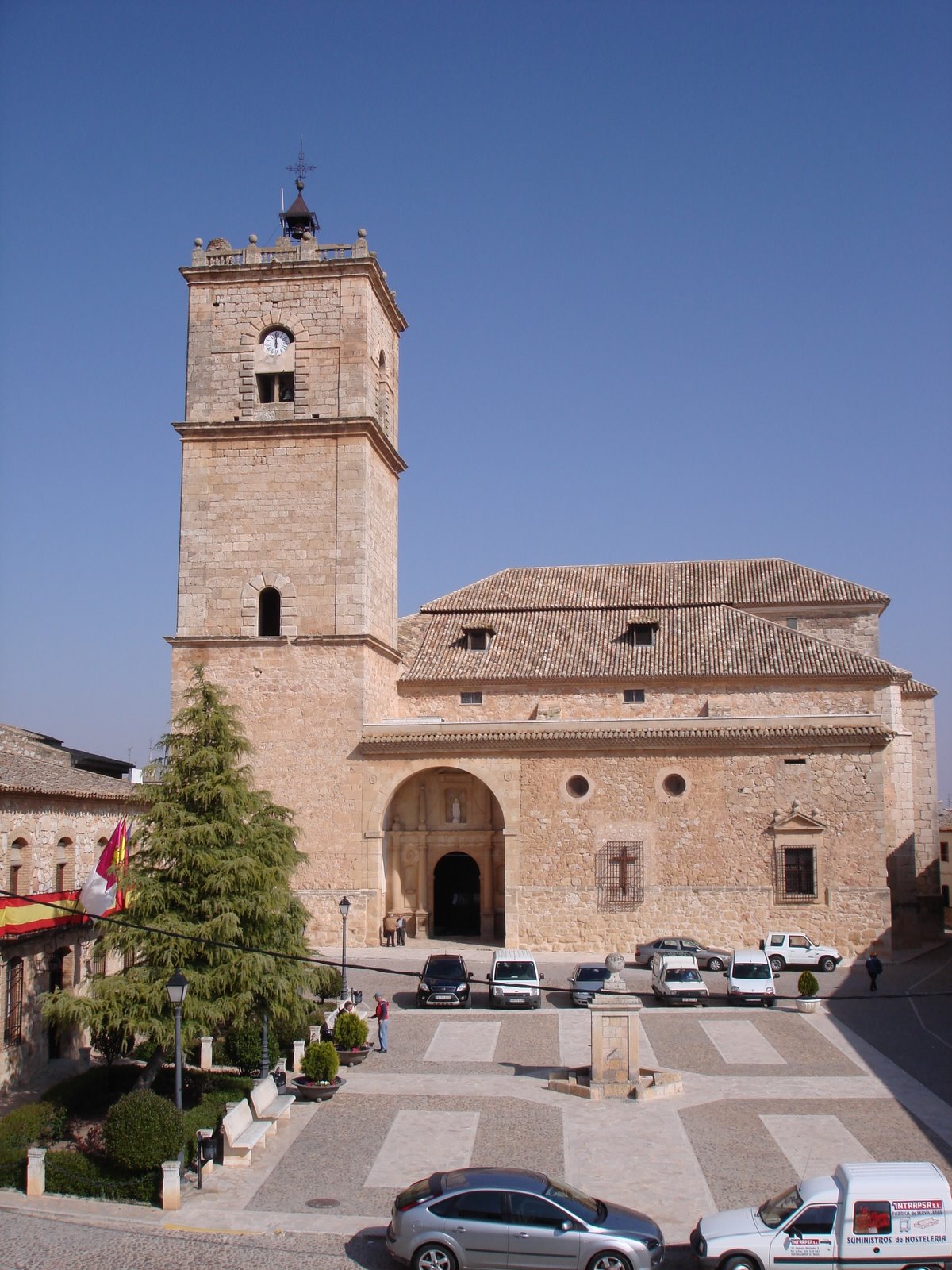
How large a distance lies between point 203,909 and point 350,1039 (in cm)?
376

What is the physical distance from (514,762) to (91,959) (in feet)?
46.4

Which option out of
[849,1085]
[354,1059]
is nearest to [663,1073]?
[849,1085]

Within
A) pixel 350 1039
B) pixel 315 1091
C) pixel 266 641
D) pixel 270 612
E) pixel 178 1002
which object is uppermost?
pixel 270 612

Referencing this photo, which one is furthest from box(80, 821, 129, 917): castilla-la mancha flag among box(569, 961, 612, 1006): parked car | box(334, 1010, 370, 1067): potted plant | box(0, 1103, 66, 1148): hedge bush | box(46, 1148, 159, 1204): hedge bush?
Answer: box(569, 961, 612, 1006): parked car

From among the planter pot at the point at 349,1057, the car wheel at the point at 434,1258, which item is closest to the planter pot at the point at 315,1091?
the planter pot at the point at 349,1057

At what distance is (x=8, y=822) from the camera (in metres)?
19.1

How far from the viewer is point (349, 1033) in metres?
19.6

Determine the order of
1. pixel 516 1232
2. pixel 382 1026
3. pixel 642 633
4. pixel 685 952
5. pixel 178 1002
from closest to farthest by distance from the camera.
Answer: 1. pixel 516 1232
2. pixel 178 1002
3. pixel 382 1026
4. pixel 685 952
5. pixel 642 633

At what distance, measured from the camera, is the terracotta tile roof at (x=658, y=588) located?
122 ft

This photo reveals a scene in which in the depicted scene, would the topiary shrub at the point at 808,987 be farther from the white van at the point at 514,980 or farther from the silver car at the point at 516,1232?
the silver car at the point at 516,1232

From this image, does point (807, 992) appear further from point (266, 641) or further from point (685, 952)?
point (266, 641)

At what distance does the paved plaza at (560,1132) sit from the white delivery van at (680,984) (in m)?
1.67

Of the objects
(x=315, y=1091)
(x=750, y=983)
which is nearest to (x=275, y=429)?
(x=750, y=983)

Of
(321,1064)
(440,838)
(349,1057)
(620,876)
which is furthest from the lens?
(440,838)
